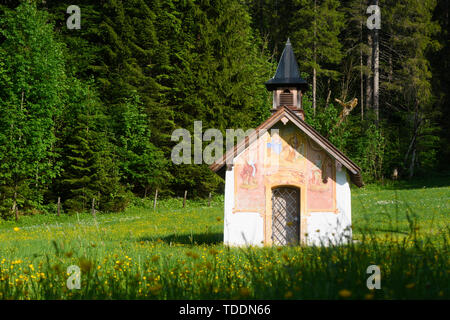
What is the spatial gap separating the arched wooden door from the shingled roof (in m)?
2.14

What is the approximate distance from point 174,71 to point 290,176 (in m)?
25.5

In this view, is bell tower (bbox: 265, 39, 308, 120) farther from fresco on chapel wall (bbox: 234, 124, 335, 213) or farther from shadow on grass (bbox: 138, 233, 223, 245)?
shadow on grass (bbox: 138, 233, 223, 245)

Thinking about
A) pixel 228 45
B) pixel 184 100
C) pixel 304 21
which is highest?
pixel 304 21

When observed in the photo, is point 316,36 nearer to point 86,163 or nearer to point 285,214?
point 86,163

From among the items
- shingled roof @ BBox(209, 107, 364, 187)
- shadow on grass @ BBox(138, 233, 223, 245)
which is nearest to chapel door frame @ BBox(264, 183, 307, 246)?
shingled roof @ BBox(209, 107, 364, 187)

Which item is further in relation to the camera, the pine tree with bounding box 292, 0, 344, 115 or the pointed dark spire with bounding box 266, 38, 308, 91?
the pine tree with bounding box 292, 0, 344, 115

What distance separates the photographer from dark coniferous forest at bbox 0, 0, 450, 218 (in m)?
27.3

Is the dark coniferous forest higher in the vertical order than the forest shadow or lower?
higher

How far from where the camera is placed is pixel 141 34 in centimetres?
3728

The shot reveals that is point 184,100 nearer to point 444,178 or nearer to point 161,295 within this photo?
A: point 444,178

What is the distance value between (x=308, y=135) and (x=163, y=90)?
976 inches

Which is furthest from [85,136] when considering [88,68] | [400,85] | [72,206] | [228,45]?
[400,85]

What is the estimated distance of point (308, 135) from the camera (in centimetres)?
1548

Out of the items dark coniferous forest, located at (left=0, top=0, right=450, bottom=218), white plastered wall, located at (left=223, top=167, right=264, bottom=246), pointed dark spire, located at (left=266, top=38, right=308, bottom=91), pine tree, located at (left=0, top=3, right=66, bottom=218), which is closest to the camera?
white plastered wall, located at (left=223, top=167, right=264, bottom=246)
